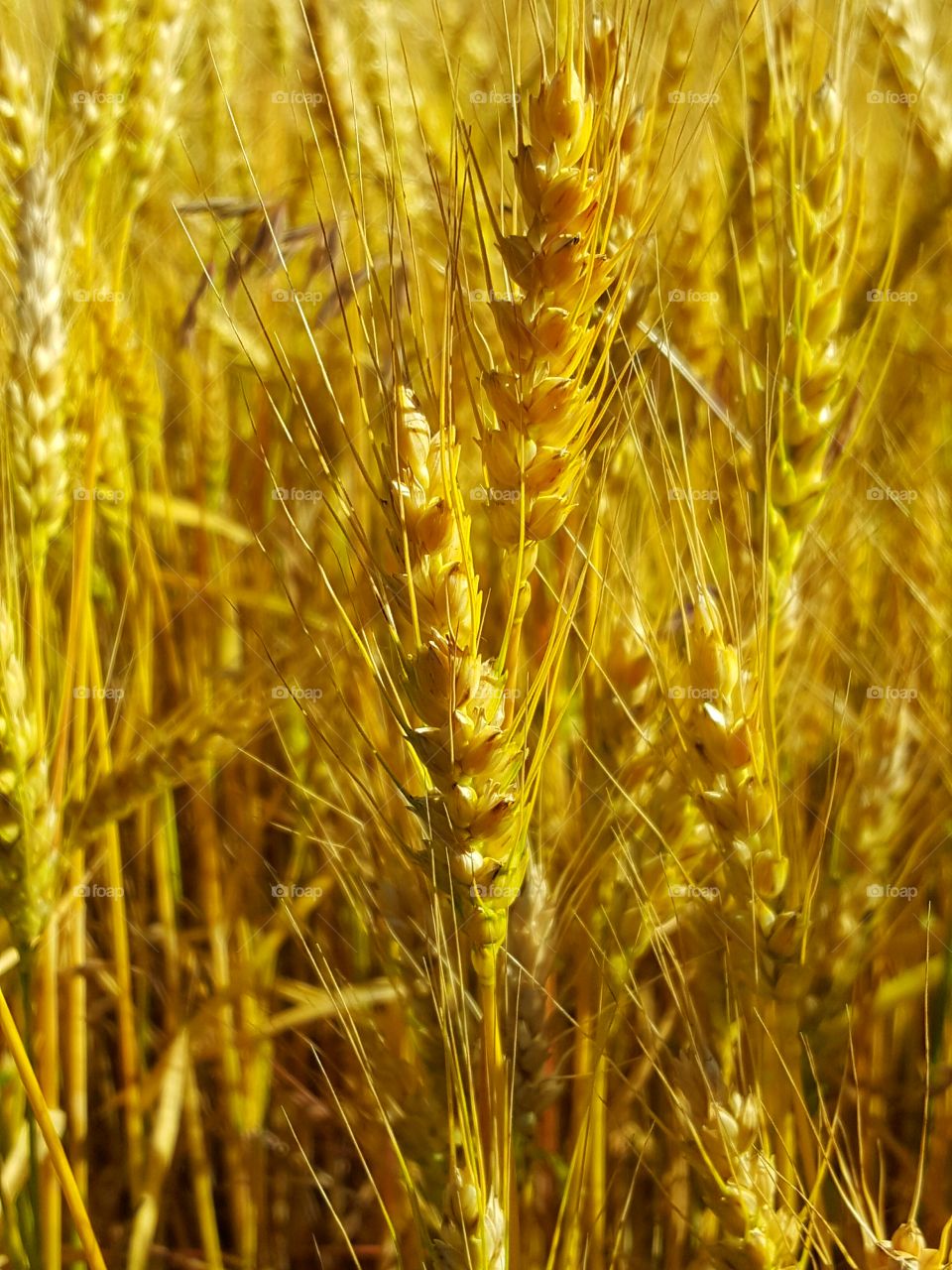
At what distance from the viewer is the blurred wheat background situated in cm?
46

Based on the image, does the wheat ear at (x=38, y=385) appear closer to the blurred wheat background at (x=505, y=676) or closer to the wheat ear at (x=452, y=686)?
the blurred wheat background at (x=505, y=676)

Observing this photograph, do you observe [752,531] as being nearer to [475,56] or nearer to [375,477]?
[375,477]

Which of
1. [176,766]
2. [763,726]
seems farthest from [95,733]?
[763,726]

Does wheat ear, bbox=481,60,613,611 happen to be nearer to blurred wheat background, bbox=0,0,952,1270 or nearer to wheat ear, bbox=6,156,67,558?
blurred wheat background, bbox=0,0,952,1270

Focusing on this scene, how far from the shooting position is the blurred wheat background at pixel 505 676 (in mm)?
460

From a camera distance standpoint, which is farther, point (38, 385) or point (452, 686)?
point (38, 385)

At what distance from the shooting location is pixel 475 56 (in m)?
1.39

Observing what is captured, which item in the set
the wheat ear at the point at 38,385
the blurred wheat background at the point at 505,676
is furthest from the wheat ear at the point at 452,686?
the wheat ear at the point at 38,385

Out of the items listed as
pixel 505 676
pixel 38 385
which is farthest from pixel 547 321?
pixel 38 385

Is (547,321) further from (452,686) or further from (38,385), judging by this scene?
(38,385)

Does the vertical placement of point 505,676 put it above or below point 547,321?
below

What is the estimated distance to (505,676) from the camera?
1.53 feet

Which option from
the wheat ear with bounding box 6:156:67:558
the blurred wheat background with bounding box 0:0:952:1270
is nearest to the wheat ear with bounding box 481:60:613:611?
the blurred wheat background with bounding box 0:0:952:1270

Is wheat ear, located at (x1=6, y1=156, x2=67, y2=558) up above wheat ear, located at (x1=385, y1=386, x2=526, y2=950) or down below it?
above
